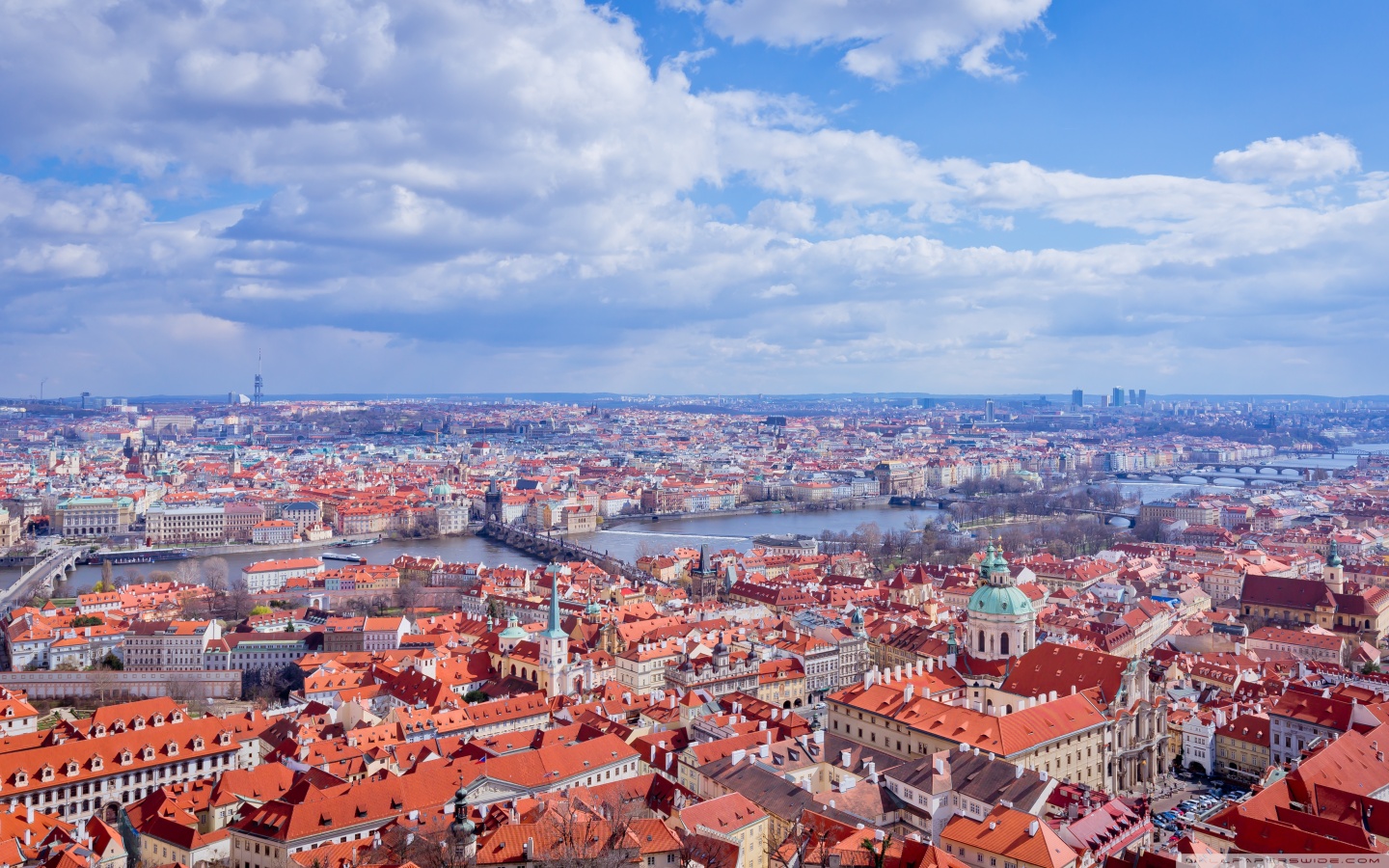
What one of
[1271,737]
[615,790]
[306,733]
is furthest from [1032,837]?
[306,733]

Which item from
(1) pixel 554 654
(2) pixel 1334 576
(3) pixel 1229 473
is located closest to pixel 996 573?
(1) pixel 554 654

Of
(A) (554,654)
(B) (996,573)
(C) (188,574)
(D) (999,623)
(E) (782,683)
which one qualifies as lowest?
(C) (188,574)

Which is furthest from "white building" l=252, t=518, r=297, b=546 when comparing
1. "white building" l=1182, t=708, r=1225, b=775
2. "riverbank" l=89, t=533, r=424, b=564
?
"white building" l=1182, t=708, r=1225, b=775

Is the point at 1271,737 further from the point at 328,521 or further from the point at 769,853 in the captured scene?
the point at 328,521

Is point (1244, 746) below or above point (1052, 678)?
below

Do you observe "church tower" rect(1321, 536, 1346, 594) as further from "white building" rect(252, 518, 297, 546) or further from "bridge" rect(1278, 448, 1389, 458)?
"bridge" rect(1278, 448, 1389, 458)

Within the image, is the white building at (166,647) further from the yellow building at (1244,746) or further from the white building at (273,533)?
the white building at (273,533)

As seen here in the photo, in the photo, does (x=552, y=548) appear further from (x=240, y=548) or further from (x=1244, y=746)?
(x=1244, y=746)

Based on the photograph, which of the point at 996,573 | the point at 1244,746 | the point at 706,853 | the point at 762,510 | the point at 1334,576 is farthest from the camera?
the point at 762,510
